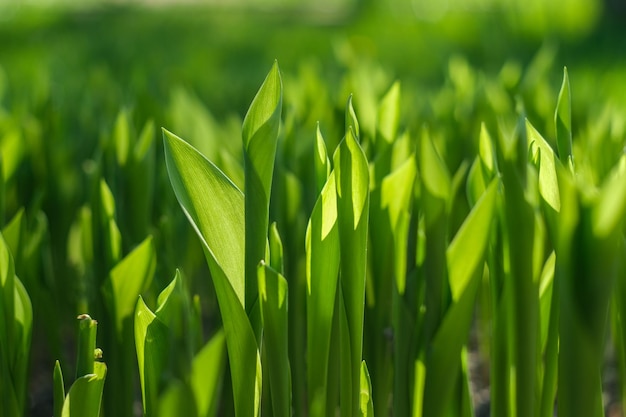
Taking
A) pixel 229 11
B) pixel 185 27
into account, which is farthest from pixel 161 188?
pixel 229 11

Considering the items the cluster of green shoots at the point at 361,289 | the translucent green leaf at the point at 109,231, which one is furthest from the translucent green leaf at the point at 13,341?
the translucent green leaf at the point at 109,231

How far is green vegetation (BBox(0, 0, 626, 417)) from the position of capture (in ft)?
2.40

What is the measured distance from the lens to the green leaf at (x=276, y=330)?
73 cm

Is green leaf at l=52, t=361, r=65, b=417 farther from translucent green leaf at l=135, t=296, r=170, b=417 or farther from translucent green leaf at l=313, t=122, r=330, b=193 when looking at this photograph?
translucent green leaf at l=313, t=122, r=330, b=193

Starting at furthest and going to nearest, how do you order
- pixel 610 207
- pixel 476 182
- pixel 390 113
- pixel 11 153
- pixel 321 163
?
1. pixel 11 153
2. pixel 390 113
3. pixel 476 182
4. pixel 321 163
5. pixel 610 207

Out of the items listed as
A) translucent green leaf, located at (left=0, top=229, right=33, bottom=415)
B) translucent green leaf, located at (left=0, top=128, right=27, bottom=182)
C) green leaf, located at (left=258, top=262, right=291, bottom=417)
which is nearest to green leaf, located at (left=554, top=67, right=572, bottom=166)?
green leaf, located at (left=258, top=262, right=291, bottom=417)

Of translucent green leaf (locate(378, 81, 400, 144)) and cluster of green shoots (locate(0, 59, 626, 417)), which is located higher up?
translucent green leaf (locate(378, 81, 400, 144))

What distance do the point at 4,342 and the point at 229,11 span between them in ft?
21.6

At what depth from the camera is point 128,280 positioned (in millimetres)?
921

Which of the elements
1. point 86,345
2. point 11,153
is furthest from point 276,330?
point 11,153

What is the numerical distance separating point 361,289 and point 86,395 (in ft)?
0.92

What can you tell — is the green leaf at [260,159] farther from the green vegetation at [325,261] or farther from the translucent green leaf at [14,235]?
the translucent green leaf at [14,235]

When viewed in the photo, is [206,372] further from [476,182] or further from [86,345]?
[476,182]

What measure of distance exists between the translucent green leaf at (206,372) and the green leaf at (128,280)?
263 millimetres
